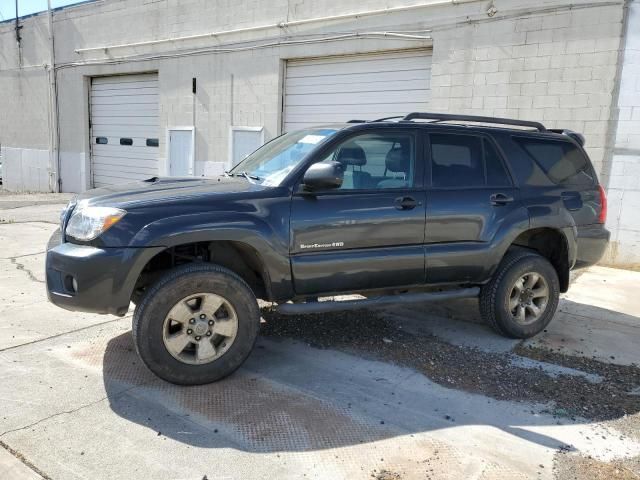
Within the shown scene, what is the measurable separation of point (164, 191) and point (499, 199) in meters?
2.79

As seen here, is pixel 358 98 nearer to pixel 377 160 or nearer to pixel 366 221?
pixel 377 160

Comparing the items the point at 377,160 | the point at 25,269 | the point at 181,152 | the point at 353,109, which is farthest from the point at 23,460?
the point at 181,152

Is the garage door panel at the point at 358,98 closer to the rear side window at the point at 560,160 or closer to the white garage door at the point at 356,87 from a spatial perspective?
the white garage door at the point at 356,87

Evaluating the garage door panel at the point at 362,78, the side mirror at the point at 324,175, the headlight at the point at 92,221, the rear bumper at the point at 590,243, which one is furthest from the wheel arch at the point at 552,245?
the garage door panel at the point at 362,78

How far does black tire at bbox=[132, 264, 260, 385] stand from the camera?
11.8 feet

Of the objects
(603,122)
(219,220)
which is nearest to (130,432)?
(219,220)

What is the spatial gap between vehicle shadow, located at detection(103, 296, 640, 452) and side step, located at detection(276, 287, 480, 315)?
47 centimetres

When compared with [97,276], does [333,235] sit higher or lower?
higher

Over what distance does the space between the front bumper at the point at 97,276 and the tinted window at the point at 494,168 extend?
114 inches

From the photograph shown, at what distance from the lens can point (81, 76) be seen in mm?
16141

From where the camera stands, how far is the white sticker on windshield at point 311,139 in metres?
4.35

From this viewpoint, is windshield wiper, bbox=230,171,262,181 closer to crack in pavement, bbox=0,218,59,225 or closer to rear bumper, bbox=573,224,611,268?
rear bumper, bbox=573,224,611,268

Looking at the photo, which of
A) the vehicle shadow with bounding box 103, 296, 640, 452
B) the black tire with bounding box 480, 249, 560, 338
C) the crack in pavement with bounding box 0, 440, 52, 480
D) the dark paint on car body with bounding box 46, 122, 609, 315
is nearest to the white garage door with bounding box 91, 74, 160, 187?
the dark paint on car body with bounding box 46, 122, 609, 315

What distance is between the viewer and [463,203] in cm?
456
